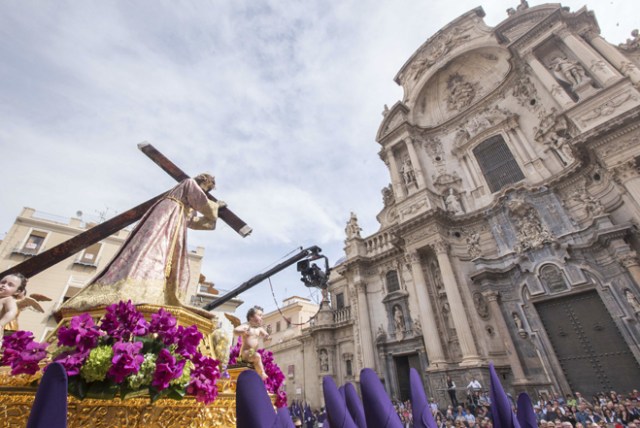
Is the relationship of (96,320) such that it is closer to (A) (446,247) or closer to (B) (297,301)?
(A) (446,247)

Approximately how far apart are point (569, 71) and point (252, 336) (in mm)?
16462

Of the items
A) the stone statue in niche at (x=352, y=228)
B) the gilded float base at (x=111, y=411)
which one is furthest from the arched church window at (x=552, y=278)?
the gilded float base at (x=111, y=411)

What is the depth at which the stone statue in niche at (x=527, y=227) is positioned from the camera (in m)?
11.8

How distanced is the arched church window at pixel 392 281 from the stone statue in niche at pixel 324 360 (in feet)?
18.6

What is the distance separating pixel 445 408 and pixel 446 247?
6352mm

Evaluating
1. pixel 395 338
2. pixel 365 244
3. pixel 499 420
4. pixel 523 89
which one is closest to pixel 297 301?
pixel 365 244

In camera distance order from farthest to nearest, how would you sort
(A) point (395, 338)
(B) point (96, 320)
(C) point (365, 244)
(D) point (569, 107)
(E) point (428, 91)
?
(E) point (428, 91) < (C) point (365, 244) < (A) point (395, 338) < (D) point (569, 107) < (B) point (96, 320)

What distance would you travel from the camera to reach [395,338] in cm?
1459

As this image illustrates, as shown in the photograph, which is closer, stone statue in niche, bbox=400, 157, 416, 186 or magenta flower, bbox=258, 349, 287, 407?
magenta flower, bbox=258, 349, 287, 407

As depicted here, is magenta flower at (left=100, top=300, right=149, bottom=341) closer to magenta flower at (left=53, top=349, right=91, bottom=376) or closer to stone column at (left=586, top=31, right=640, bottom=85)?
magenta flower at (left=53, top=349, right=91, bottom=376)

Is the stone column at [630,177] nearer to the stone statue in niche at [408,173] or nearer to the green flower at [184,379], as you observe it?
the stone statue in niche at [408,173]

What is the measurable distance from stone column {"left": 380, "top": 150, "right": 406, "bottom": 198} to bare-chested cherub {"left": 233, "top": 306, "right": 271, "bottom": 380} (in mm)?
14217

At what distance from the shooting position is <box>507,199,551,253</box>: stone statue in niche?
1178 cm

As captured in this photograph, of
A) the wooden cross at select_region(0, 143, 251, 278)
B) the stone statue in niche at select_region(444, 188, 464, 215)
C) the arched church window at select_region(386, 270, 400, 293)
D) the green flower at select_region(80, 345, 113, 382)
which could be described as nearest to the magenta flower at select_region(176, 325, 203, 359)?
the green flower at select_region(80, 345, 113, 382)
